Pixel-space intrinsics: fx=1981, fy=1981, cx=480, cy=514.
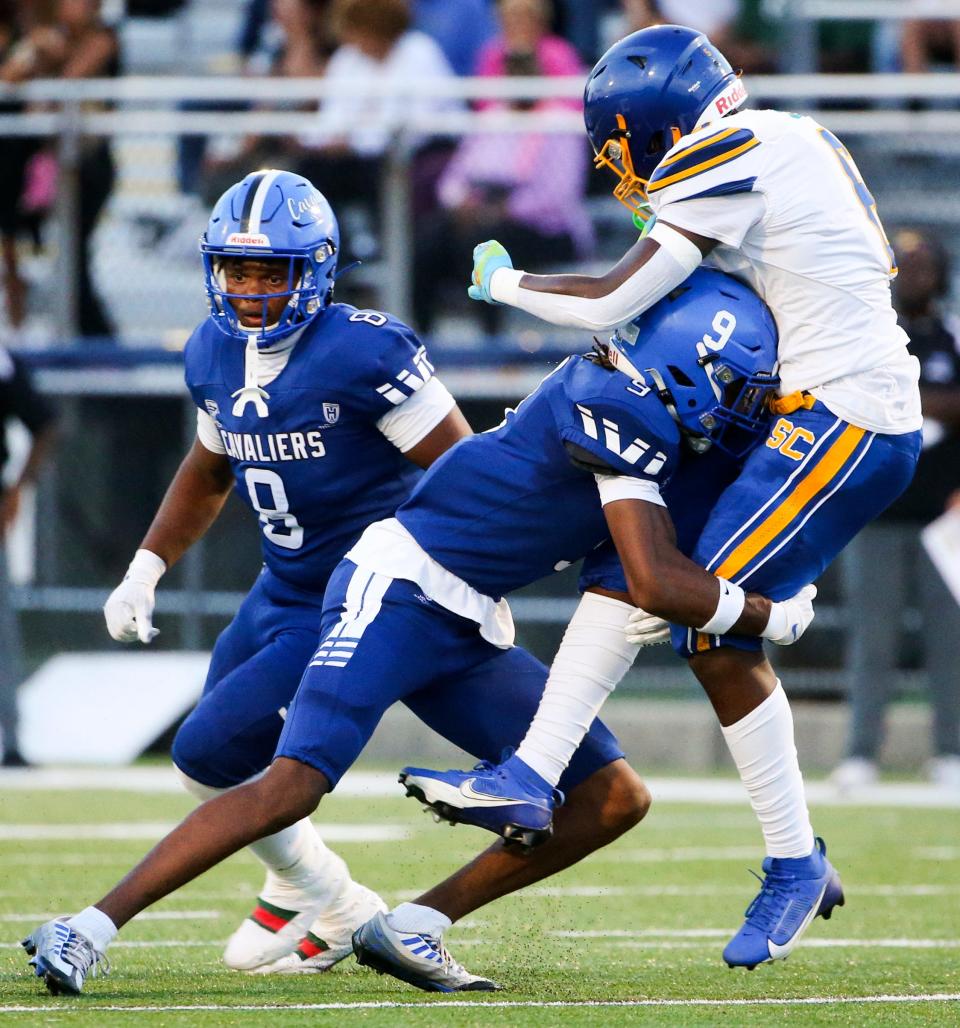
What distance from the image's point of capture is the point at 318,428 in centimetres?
421

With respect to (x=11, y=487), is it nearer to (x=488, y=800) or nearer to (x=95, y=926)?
(x=95, y=926)

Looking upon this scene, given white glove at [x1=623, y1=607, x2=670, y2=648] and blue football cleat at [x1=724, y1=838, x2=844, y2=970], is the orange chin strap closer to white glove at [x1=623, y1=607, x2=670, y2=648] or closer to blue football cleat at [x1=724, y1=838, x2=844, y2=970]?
white glove at [x1=623, y1=607, x2=670, y2=648]

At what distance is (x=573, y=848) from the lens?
4.17 metres

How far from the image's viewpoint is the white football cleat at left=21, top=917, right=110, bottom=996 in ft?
12.2

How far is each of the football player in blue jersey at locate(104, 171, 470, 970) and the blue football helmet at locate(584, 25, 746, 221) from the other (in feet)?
1.99

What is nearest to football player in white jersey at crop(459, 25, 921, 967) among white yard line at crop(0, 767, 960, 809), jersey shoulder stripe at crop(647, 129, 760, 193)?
jersey shoulder stripe at crop(647, 129, 760, 193)

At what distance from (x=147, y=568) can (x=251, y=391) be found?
0.53 metres

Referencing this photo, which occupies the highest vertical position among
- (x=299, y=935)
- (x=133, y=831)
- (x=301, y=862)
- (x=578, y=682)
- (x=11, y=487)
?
(x=578, y=682)

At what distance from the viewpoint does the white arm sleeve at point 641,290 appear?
3.85 meters

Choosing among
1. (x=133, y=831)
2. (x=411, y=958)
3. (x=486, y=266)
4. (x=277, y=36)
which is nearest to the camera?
(x=411, y=958)

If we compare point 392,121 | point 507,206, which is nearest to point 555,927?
point 507,206

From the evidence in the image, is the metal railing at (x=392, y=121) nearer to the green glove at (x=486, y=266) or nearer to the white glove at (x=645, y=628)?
the green glove at (x=486, y=266)

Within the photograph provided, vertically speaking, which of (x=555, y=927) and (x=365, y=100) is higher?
(x=365, y=100)

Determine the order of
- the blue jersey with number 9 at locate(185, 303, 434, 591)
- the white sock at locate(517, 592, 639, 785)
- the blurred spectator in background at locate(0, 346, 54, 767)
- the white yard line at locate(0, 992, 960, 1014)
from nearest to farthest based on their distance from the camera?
the white yard line at locate(0, 992, 960, 1014)
the white sock at locate(517, 592, 639, 785)
the blue jersey with number 9 at locate(185, 303, 434, 591)
the blurred spectator in background at locate(0, 346, 54, 767)
